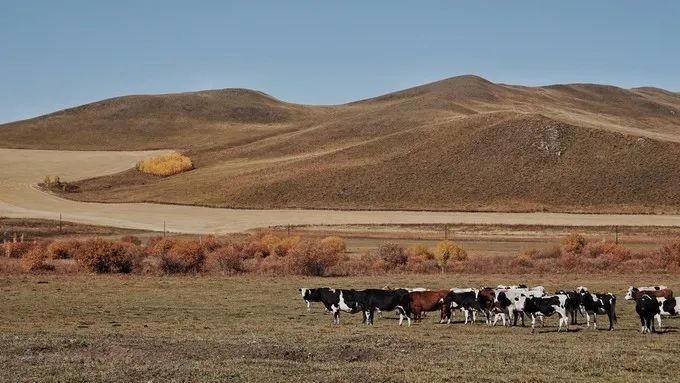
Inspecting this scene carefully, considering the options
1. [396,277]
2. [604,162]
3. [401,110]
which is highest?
[401,110]

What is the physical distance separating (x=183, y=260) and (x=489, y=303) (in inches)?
967

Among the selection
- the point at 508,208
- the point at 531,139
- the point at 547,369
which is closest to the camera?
the point at 547,369

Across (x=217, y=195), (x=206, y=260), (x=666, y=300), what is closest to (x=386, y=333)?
(x=666, y=300)

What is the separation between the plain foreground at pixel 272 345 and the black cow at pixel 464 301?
3.29 ft

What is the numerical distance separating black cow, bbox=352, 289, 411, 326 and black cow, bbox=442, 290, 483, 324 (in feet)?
4.40

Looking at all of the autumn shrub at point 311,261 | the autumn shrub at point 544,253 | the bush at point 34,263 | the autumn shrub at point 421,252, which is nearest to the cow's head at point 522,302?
the autumn shrub at point 311,261

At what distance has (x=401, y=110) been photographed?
196000mm

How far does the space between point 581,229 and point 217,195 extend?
56.8m

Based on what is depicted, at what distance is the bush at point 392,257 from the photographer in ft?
171

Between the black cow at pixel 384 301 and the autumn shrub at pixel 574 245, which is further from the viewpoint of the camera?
the autumn shrub at pixel 574 245

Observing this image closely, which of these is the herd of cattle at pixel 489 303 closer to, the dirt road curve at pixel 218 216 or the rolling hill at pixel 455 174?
the dirt road curve at pixel 218 216

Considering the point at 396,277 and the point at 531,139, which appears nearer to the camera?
the point at 396,277

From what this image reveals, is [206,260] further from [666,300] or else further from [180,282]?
[666,300]

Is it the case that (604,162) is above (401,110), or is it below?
below
